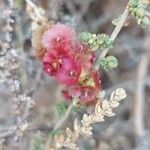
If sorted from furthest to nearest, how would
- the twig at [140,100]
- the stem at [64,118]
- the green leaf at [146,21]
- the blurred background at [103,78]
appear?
1. the twig at [140,100]
2. the blurred background at [103,78]
3. the stem at [64,118]
4. the green leaf at [146,21]

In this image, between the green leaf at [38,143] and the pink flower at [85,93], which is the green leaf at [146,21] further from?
the green leaf at [38,143]

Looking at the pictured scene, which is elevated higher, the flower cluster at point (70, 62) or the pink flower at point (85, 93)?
the flower cluster at point (70, 62)

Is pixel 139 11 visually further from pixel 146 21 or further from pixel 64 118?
pixel 64 118

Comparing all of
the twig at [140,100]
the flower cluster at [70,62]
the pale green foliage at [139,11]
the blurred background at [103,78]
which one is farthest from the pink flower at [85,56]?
the twig at [140,100]

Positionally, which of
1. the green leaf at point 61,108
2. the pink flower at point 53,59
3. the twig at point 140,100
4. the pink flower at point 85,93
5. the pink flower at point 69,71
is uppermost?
the twig at point 140,100

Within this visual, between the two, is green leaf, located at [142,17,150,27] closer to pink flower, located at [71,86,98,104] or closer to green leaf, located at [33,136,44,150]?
pink flower, located at [71,86,98,104]

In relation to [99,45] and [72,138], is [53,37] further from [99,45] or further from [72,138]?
[72,138]
